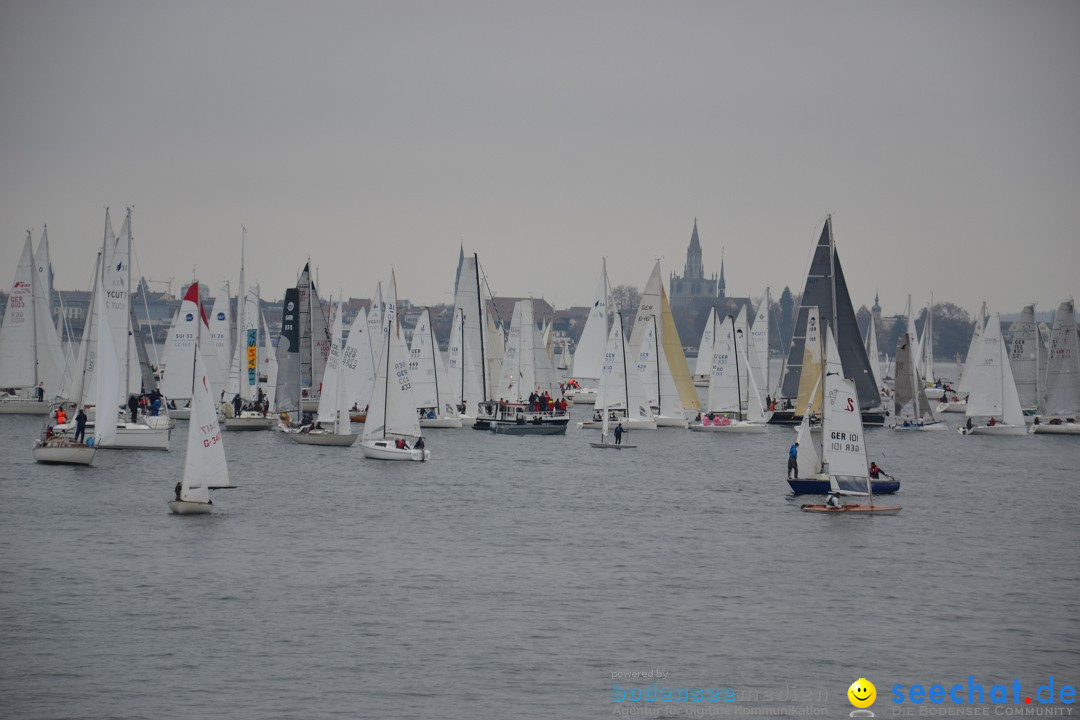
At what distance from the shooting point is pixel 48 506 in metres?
33.3

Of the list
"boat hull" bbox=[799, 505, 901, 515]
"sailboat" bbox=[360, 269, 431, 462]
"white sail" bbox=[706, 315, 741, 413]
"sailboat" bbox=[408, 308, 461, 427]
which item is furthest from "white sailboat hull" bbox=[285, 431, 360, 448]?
"boat hull" bbox=[799, 505, 901, 515]

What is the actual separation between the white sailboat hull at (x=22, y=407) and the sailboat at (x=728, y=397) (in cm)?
2900

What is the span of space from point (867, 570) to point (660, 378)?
37094mm

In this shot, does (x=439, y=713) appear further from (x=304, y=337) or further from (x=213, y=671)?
(x=304, y=337)

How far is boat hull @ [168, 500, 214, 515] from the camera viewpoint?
32.0 m

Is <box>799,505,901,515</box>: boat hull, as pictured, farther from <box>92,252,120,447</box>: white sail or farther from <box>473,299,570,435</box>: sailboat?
<box>473,299,570,435</box>: sailboat

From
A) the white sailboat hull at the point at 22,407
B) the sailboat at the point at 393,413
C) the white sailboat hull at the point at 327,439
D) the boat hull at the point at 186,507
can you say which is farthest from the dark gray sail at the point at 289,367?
the boat hull at the point at 186,507

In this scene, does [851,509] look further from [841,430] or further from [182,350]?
[182,350]

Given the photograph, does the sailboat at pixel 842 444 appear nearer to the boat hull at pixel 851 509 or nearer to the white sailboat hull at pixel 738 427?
the boat hull at pixel 851 509

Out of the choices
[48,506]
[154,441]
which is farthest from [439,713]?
[154,441]

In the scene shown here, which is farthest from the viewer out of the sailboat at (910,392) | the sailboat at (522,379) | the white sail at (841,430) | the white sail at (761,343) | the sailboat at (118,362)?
the white sail at (761,343)

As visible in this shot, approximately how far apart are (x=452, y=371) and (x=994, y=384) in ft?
85.6

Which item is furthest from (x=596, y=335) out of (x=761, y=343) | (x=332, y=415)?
(x=332, y=415)

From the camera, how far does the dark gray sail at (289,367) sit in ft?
185
